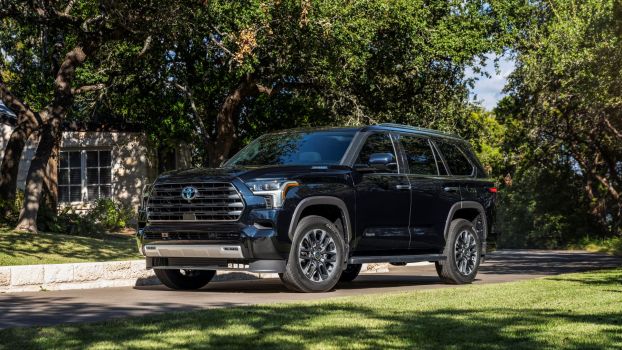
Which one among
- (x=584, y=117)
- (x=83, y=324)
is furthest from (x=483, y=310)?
(x=584, y=117)

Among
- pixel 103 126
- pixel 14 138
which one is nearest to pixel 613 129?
pixel 103 126

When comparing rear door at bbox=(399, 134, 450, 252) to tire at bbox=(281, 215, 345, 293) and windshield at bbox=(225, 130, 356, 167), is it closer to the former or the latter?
windshield at bbox=(225, 130, 356, 167)

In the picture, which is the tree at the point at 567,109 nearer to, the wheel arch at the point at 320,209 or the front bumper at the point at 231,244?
the wheel arch at the point at 320,209

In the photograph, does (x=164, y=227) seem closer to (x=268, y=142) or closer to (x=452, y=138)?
(x=268, y=142)

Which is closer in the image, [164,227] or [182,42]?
[164,227]

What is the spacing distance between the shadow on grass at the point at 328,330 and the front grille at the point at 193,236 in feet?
6.87

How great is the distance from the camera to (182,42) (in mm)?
23844

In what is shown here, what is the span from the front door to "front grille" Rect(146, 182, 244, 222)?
1719mm

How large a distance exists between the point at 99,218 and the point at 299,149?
1730 cm

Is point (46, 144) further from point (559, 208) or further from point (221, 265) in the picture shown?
point (559, 208)

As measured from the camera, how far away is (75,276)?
13.6 m

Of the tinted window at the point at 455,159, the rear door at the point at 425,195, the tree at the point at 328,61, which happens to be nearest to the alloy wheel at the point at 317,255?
the rear door at the point at 425,195

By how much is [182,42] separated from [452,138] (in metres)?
10.8

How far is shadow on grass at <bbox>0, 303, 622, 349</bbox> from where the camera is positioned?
705cm
